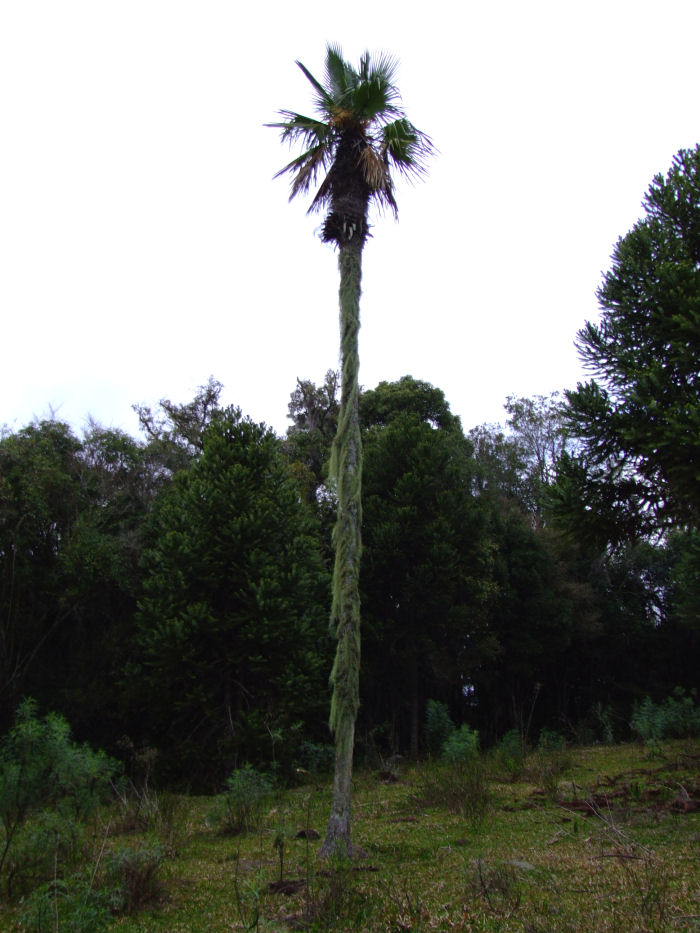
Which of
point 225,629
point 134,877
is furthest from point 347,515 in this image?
point 225,629

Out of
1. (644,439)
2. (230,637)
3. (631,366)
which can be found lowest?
(230,637)

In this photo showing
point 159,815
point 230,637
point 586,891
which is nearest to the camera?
point 586,891

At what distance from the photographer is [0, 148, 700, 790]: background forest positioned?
12.0m

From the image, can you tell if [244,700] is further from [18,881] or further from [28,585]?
[18,881]

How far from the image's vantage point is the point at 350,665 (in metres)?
8.01

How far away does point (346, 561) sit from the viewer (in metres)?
8.25

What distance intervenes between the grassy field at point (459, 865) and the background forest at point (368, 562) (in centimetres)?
263

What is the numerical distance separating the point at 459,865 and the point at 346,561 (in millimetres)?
3375

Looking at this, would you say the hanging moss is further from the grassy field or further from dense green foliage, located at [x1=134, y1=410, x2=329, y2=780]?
dense green foliage, located at [x1=134, y1=410, x2=329, y2=780]

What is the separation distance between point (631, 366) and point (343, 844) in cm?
855

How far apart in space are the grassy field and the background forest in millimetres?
2628

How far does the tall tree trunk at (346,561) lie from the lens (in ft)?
25.3

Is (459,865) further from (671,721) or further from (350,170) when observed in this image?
(671,721)

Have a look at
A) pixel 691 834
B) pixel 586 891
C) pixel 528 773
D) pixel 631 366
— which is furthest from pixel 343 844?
pixel 631 366
